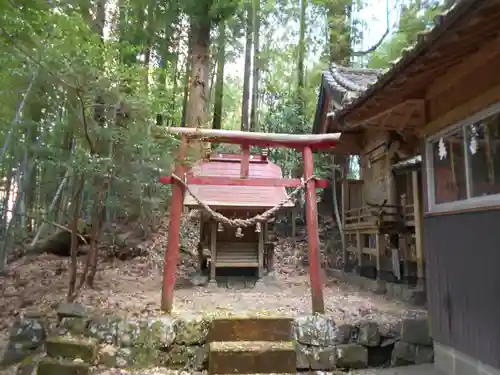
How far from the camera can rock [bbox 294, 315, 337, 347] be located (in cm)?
546

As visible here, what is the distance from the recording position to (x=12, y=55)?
15.1 ft

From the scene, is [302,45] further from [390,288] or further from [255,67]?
[390,288]

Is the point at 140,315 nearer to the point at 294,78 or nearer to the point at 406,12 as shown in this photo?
the point at 406,12

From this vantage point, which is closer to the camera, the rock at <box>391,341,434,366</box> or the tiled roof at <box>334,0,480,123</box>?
the tiled roof at <box>334,0,480,123</box>

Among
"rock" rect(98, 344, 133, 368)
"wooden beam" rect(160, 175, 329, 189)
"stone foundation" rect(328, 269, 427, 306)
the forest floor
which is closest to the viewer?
"rock" rect(98, 344, 133, 368)

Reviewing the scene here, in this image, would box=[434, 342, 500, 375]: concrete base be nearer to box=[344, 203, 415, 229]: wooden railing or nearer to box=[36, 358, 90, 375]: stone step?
box=[344, 203, 415, 229]: wooden railing

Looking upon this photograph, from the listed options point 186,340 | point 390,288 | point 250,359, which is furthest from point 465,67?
point 390,288

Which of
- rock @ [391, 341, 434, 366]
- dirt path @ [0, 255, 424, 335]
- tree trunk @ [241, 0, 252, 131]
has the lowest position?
rock @ [391, 341, 434, 366]

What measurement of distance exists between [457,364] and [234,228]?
603cm

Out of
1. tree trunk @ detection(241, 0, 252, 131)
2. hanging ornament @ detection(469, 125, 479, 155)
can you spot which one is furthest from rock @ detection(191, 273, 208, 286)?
tree trunk @ detection(241, 0, 252, 131)

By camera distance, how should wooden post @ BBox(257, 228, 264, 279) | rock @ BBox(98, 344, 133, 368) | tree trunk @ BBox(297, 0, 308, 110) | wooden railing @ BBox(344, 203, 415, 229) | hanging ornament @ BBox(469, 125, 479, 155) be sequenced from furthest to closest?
tree trunk @ BBox(297, 0, 308, 110)
wooden post @ BBox(257, 228, 264, 279)
wooden railing @ BBox(344, 203, 415, 229)
rock @ BBox(98, 344, 133, 368)
hanging ornament @ BBox(469, 125, 479, 155)

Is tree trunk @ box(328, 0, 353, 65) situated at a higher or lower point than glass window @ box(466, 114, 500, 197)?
higher

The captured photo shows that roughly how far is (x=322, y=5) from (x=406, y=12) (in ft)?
13.6

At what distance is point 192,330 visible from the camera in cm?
550
